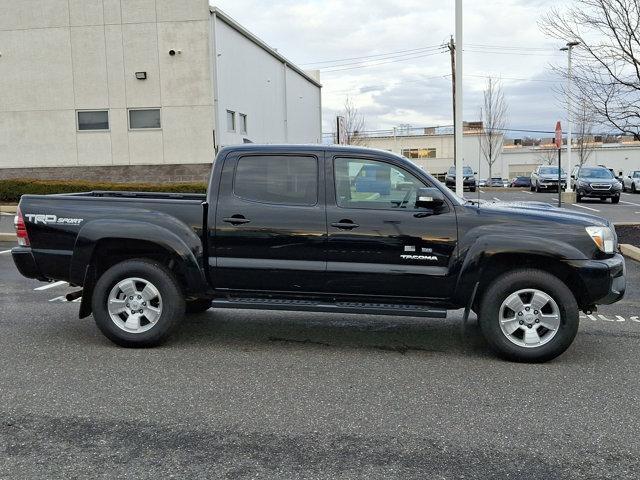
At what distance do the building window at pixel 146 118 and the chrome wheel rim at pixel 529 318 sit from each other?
1960 cm

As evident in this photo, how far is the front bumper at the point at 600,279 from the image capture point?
208 inches

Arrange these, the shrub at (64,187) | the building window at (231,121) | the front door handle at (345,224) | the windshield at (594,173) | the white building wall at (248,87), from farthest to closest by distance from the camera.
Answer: the windshield at (594,173)
the building window at (231,121)
the white building wall at (248,87)
the shrub at (64,187)
the front door handle at (345,224)

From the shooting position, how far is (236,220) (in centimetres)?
564

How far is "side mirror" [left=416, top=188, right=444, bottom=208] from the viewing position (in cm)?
536

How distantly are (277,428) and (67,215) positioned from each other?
10.2 feet

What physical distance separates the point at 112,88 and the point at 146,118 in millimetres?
1611

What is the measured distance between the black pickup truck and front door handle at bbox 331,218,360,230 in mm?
13

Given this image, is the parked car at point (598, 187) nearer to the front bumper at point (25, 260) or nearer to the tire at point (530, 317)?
the tire at point (530, 317)

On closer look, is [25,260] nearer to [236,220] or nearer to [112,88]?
[236,220]

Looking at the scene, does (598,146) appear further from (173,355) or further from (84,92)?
(173,355)

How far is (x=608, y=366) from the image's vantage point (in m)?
5.30

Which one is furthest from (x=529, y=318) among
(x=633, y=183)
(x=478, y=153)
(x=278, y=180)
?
(x=478, y=153)

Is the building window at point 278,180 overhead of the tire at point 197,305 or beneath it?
overhead

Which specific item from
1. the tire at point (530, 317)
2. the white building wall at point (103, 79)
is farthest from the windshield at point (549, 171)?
the tire at point (530, 317)
